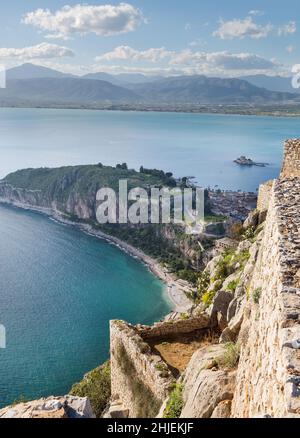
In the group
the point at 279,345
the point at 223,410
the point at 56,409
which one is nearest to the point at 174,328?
→ the point at 223,410

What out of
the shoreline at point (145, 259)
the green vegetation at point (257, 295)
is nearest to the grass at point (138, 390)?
the green vegetation at point (257, 295)

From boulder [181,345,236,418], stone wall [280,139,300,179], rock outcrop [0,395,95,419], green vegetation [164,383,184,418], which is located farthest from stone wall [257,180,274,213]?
rock outcrop [0,395,95,419]

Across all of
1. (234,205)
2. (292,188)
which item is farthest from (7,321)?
(292,188)

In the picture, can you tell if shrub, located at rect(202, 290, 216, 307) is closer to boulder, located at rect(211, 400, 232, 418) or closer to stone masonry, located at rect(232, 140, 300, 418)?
stone masonry, located at rect(232, 140, 300, 418)

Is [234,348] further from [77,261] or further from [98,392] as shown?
[77,261]

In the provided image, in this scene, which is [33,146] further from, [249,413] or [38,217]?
[249,413]

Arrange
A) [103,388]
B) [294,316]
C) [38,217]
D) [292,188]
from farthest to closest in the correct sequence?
[38,217], [103,388], [292,188], [294,316]
